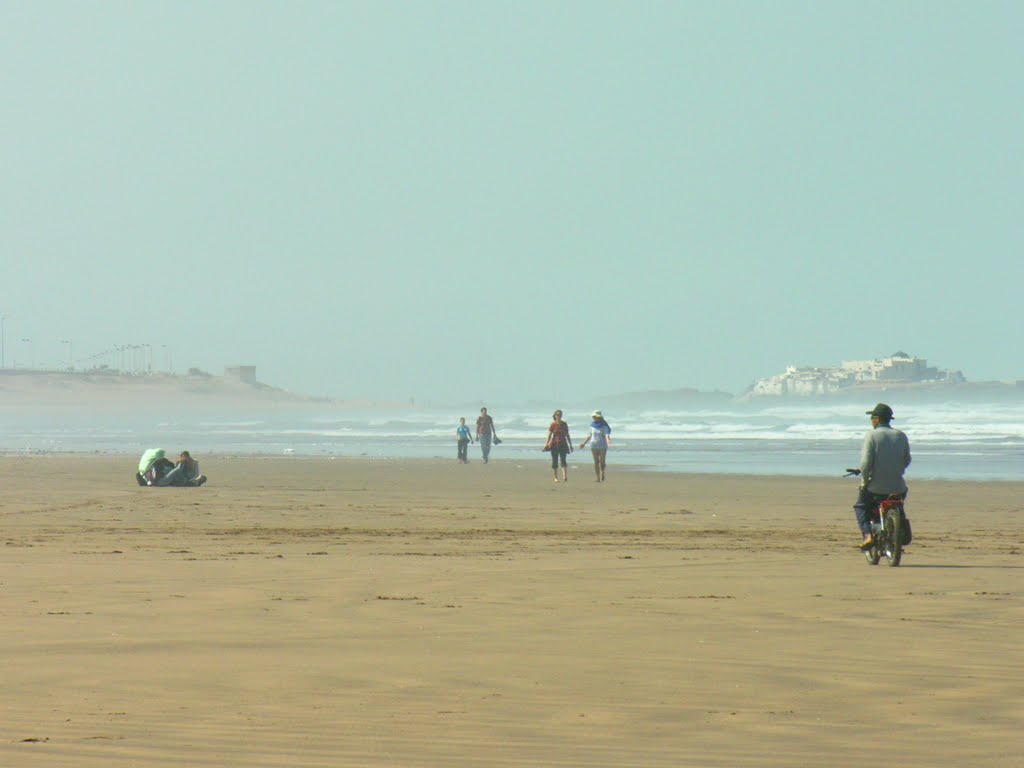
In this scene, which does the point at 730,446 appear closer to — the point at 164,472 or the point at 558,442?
the point at 558,442

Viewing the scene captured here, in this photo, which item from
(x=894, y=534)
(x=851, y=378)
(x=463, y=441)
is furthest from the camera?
(x=851, y=378)

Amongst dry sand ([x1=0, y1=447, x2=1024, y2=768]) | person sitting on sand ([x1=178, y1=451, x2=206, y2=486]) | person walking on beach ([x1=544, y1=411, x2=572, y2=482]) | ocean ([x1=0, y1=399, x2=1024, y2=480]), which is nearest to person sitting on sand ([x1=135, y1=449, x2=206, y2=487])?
person sitting on sand ([x1=178, y1=451, x2=206, y2=486])

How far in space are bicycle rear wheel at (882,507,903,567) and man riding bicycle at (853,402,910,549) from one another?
159 millimetres

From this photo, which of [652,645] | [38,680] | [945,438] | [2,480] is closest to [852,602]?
[652,645]

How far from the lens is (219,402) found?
193 meters

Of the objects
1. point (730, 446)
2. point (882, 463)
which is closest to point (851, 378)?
point (730, 446)

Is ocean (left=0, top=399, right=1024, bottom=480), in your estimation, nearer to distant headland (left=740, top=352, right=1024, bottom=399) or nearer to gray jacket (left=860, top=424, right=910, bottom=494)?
gray jacket (left=860, top=424, right=910, bottom=494)

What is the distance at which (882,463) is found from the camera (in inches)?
513

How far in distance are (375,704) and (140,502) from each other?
16.4 metres

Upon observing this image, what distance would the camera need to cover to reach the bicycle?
1282 centimetres

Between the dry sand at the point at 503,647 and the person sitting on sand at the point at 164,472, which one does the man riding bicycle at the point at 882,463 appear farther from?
the person sitting on sand at the point at 164,472

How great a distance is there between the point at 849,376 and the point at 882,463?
16774 cm

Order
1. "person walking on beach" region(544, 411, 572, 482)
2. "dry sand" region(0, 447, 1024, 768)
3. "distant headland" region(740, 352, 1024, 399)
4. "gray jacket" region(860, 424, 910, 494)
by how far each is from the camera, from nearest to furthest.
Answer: "dry sand" region(0, 447, 1024, 768) → "gray jacket" region(860, 424, 910, 494) → "person walking on beach" region(544, 411, 572, 482) → "distant headland" region(740, 352, 1024, 399)

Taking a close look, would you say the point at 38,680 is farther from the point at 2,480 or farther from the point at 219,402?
the point at 219,402
